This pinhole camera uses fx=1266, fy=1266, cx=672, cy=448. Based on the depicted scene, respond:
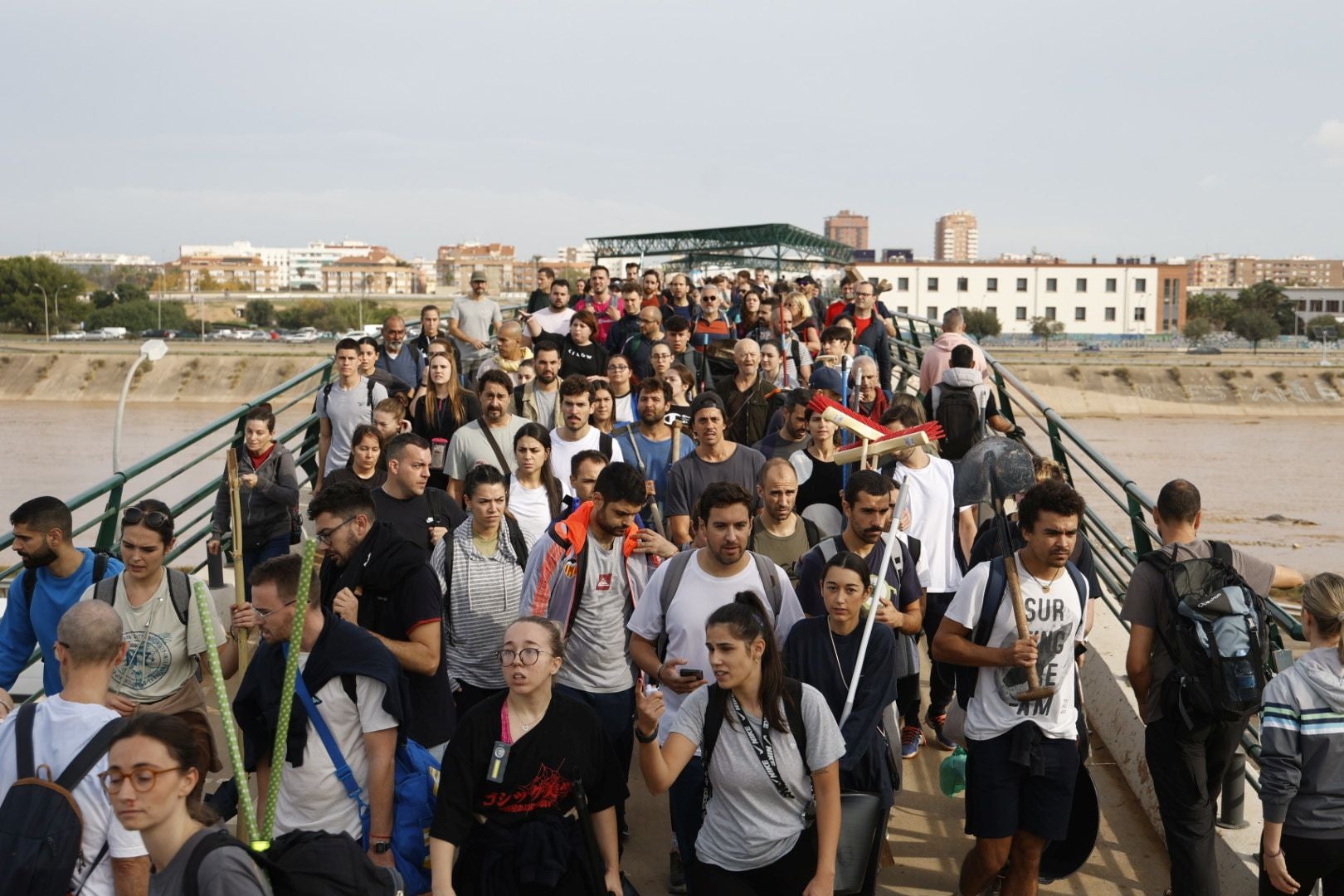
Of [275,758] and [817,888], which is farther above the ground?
[275,758]

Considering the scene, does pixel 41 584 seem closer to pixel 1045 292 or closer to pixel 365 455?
pixel 365 455

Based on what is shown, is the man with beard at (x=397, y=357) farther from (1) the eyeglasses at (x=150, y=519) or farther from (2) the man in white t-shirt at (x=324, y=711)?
(2) the man in white t-shirt at (x=324, y=711)

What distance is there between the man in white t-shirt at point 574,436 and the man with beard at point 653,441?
0.14 metres

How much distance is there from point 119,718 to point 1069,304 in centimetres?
9530

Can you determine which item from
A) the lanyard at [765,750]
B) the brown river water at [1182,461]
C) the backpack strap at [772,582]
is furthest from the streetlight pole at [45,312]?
the lanyard at [765,750]

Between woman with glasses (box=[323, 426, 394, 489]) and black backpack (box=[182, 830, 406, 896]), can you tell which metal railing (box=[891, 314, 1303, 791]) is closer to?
black backpack (box=[182, 830, 406, 896])

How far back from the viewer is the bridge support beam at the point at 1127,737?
495 centimetres

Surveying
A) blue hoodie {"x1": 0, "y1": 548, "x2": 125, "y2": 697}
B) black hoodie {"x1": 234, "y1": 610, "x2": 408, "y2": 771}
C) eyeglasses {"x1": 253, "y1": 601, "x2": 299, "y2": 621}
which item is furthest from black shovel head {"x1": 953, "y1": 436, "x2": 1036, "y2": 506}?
blue hoodie {"x1": 0, "y1": 548, "x2": 125, "y2": 697}

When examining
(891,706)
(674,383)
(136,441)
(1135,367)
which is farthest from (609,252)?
(891,706)

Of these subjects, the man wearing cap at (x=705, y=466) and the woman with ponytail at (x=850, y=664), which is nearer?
the woman with ponytail at (x=850, y=664)

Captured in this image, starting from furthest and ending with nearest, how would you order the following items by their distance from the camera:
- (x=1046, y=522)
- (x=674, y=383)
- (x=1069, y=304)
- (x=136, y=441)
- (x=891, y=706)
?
(x=1069, y=304)
(x=136, y=441)
(x=674, y=383)
(x=891, y=706)
(x=1046, y=522)

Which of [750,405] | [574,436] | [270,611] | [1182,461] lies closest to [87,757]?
[270,611]

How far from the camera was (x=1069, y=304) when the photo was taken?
93.0 m

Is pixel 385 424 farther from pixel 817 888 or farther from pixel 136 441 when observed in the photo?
pixel 136 441
